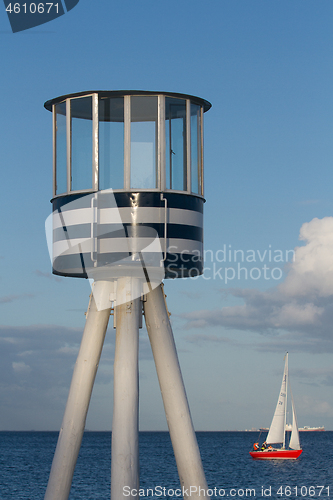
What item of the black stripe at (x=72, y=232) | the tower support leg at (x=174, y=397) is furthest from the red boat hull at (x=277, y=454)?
the black stripe at (x=72, y=232)

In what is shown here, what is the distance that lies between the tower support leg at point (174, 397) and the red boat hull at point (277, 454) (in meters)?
90.5

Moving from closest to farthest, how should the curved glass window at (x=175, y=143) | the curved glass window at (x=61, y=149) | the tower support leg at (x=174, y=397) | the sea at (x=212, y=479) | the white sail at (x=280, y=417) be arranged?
the tower support leg at (x=174, y=397), the curved glass window at (x=175, y=143), the curved glass window at (x=61, y=149), the sea at (x=212, y=479), the white sail at (x=280, y=417)

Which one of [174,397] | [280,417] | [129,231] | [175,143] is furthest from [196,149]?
[280,417]

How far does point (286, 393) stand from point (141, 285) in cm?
7971

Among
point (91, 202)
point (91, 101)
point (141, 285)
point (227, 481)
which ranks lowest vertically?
point (227, 481)

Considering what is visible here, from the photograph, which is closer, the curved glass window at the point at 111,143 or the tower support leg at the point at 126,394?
the tower support leg at the point at 126,394

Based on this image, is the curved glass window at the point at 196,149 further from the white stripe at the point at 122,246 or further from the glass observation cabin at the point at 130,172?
the white stripe at the point at 122,246

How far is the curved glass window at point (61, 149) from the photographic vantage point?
1470 cm

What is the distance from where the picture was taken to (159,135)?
1420cm

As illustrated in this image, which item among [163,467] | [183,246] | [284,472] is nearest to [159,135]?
[183,246]

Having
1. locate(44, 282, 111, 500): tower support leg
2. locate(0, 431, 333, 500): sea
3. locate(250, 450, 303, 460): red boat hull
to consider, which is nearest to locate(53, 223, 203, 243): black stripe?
locate(44, 282, 111, 500): tower support leg

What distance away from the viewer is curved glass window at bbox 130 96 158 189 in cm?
1407

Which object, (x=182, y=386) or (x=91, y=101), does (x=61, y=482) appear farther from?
(x=91, y=101)

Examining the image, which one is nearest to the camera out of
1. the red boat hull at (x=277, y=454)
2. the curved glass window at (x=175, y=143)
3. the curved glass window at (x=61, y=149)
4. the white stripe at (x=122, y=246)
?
the white stripe at (x=122, y=246)
